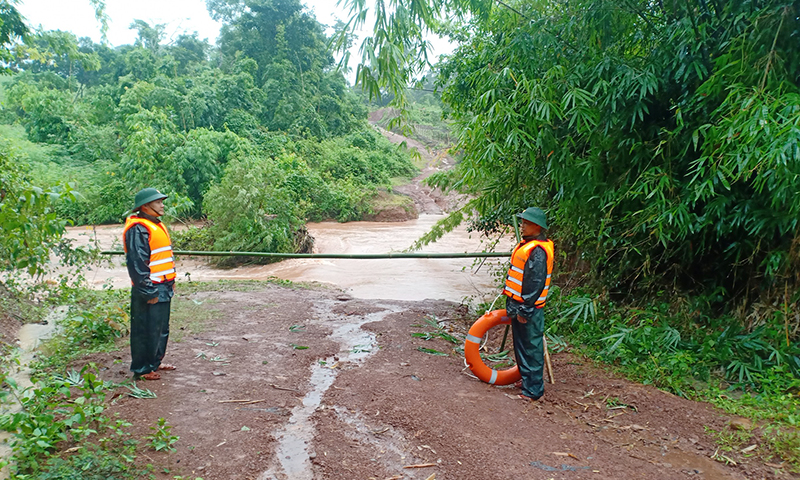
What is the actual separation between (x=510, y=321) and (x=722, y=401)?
1.82m

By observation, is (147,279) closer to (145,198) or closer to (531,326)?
(145,198)

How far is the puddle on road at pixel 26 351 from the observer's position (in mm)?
3205

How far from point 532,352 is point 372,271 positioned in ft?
28.2

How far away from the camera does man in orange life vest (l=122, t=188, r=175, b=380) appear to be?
14.0ft

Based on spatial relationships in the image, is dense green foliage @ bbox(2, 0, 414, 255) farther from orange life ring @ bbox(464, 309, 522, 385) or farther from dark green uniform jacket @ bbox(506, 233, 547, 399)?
dark green uniform jacket @ bbox(506, 233, 547, 399)

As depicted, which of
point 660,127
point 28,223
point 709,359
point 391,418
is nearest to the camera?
point 391,418

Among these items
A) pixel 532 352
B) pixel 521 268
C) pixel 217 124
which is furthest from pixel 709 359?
pixel 217 124

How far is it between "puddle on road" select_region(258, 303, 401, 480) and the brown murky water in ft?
8.38

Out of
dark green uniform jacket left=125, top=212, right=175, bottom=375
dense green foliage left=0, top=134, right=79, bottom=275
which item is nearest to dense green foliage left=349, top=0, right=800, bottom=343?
dark green uniform jacket left=125, top=212, right=175, bottom=375

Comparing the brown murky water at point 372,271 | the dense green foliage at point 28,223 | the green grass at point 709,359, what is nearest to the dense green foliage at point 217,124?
the brown murky water at point 372,271

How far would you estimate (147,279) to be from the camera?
14.1ft

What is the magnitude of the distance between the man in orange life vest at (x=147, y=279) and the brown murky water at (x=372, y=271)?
3.55m

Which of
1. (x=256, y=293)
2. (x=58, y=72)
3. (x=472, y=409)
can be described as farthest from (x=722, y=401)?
(x=58, y=72)

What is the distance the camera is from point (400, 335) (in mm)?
6355
